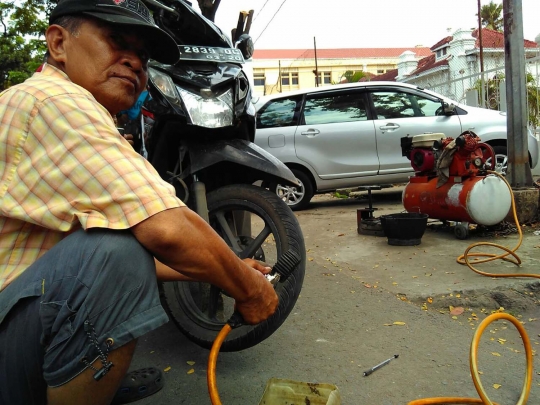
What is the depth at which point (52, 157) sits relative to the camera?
3.74 ft

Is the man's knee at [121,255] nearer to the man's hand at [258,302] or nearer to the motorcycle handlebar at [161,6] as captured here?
the man's hand at [258,302]

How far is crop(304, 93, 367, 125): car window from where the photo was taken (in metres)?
6.79

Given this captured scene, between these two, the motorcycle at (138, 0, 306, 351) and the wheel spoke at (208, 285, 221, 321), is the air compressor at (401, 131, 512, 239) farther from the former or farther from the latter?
the wheel spoke at (208, 285, 221, 321)

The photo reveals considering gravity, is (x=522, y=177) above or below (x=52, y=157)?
below

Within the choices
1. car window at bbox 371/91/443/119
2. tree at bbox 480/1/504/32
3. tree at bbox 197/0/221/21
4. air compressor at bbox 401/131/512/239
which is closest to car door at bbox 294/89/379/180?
car window at bbox 371/91/443/119

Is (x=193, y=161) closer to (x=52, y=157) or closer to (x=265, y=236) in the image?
(x=265, y=236)

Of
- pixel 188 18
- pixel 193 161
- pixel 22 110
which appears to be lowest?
pixel 193 161

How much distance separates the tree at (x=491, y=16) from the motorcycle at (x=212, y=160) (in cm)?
4069

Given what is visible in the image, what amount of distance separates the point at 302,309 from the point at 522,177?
3.32 m

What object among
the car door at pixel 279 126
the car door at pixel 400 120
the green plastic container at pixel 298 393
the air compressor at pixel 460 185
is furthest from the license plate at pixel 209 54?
the car door at pixel 400 120

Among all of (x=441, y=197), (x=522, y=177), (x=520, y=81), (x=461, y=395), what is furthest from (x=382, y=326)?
(x=520, y=81)

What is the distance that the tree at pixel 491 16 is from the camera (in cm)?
3697

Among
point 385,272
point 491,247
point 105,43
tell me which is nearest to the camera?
point 105,43

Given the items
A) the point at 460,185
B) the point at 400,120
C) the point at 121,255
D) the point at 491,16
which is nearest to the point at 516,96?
the point at 460,185
